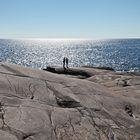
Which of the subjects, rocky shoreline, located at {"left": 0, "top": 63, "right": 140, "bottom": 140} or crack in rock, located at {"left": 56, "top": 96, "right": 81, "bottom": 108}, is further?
crack in rock, located at {"left": 56, "top": 96, "right": 81, "bottom": 108}

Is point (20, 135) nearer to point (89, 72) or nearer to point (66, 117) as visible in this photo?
point (66, 117)

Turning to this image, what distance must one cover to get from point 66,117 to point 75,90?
11.1 feet

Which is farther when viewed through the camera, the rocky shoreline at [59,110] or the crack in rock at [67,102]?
the crack in rock at [67,102]

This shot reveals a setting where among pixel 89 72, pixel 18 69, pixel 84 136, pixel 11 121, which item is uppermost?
pixel 18 69

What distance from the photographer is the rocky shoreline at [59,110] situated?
9.76 metres

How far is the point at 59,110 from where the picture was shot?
1148 cm

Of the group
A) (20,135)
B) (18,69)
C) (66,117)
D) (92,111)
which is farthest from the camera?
(18,69)

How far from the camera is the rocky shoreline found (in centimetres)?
976

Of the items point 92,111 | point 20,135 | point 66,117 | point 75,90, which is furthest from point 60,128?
point 75,90

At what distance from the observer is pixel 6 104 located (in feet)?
35.1

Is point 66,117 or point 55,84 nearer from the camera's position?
point 66,117

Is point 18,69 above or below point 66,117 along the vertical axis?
above

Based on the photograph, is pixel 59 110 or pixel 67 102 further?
pixel 67 102

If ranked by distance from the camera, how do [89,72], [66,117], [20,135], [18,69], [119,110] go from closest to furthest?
[20,135] < [66,117] < [119,110] < [18,69] < [89,72]
